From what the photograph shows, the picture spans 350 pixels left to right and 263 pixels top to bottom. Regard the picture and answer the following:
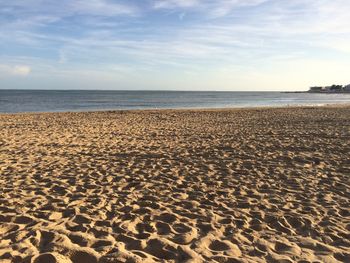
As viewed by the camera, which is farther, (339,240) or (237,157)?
(237,157)

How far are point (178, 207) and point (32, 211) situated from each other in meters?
2.06

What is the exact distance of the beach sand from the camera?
4.02 metres

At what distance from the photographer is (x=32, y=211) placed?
517 centimetres

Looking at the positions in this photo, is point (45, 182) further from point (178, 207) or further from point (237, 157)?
point (237, 157)

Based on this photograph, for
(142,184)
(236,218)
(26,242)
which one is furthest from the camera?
(142,184)

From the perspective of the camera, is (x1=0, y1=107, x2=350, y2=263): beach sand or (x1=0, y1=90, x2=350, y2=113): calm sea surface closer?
(x1=0, y1=107, x2=350, y2=263): beach sand

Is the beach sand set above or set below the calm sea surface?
above

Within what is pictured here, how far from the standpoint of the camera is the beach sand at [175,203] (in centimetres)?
→ 402

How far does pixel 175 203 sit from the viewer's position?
18.4 feet

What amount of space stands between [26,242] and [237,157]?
233 inches

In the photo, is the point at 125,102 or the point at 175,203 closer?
the point at 175,203

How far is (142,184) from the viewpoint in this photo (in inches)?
263

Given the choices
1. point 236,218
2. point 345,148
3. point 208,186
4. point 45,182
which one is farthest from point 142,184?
point 345,148

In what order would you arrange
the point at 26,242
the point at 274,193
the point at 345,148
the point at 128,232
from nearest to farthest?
the point at 26,242
the point at 128,232
the point at 274,193
the point at 345,148
